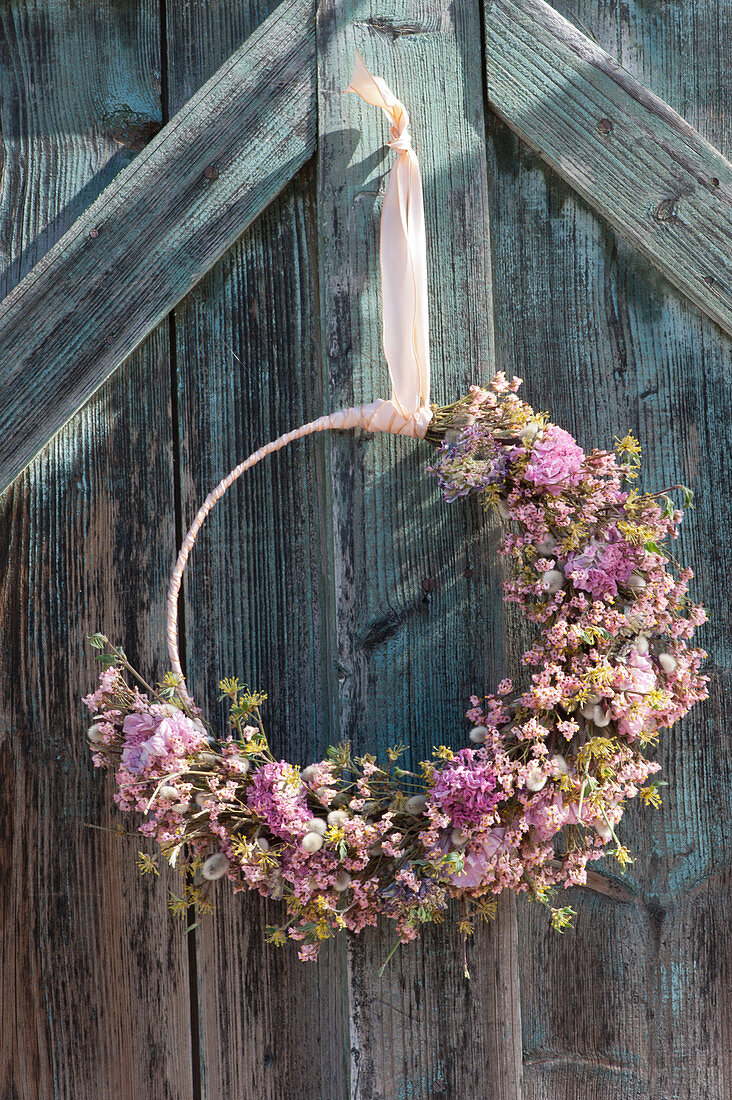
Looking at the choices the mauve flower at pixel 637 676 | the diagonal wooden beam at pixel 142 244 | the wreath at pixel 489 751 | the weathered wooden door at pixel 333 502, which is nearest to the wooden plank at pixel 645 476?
the weathered wooden door at pixel 333 502

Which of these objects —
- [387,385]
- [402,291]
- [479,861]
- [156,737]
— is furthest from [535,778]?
[402,291]

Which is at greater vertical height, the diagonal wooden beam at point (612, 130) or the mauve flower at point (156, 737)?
the diagonal wooden beam at point (612, 130)

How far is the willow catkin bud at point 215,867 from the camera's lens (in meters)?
1.33

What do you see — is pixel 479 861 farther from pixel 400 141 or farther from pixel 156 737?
pixel 400 141

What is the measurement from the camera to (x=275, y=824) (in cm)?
131

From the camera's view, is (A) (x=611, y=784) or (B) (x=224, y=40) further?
(B) (x=224, y=40)

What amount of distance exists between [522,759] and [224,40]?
1576 millimetres

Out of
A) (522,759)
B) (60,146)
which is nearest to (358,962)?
(522,759)

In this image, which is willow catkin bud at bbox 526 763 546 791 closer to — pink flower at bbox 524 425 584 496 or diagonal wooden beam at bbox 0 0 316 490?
pink flower at bbox 524 425 584 496

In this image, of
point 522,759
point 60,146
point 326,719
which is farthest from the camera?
point 60,146

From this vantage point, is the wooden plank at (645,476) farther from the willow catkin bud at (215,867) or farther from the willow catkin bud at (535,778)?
the willow catkin bud at (215,867)

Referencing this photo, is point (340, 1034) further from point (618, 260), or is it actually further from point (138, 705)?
point (618, 260)

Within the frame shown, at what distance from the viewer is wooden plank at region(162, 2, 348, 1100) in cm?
155

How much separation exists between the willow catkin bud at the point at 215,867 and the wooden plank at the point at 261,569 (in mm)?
248
